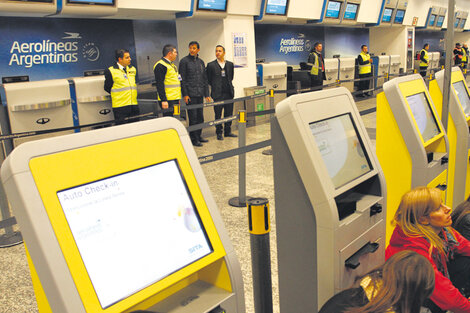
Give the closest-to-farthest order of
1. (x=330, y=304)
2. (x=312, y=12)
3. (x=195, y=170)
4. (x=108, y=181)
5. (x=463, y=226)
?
(x=108, y=181) → (x=195, y=170) → (x=330, y=304) → (x=463, y=226) → (x=312, y=12)

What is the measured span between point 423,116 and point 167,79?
4.82 m

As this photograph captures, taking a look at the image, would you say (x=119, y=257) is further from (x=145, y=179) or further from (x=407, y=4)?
(x=407, y=4)

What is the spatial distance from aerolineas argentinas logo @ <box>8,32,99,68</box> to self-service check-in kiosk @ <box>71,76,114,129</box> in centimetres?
140

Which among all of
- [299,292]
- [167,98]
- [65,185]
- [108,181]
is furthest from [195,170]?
[167,98]

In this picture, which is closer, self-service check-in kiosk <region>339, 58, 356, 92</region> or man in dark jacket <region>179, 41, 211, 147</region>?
man in dark jacket <region>179, 41, 211, 147</region>

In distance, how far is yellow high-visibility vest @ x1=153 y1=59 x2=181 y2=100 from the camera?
706cm

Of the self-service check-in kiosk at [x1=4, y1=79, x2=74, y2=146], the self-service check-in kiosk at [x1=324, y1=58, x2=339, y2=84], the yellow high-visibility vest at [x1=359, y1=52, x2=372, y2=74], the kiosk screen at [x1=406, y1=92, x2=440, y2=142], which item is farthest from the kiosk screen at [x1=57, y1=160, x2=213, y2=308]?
the yellow high-visibility vest at [x1=359, y1=52, x2=372, y2=74]

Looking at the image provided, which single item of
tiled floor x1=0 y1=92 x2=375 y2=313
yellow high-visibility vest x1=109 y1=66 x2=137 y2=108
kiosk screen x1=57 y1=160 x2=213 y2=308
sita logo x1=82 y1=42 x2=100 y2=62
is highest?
sita logo x1=82 y1=42 x2=100 y2=62

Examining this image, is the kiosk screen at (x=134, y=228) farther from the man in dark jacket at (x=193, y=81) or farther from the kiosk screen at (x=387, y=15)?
the kiosk screen at (x=387, y=15)

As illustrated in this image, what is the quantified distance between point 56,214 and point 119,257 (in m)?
0.21

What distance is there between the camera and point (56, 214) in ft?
3.66

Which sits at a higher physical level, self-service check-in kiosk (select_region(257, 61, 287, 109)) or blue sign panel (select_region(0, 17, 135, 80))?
blue sign panel (select_region(0, 17, 135, 80))

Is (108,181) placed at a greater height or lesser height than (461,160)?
greater

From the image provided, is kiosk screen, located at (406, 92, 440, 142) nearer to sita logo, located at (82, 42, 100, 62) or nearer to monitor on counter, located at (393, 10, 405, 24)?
sita logo, located at (82, 42, 100, 62)
